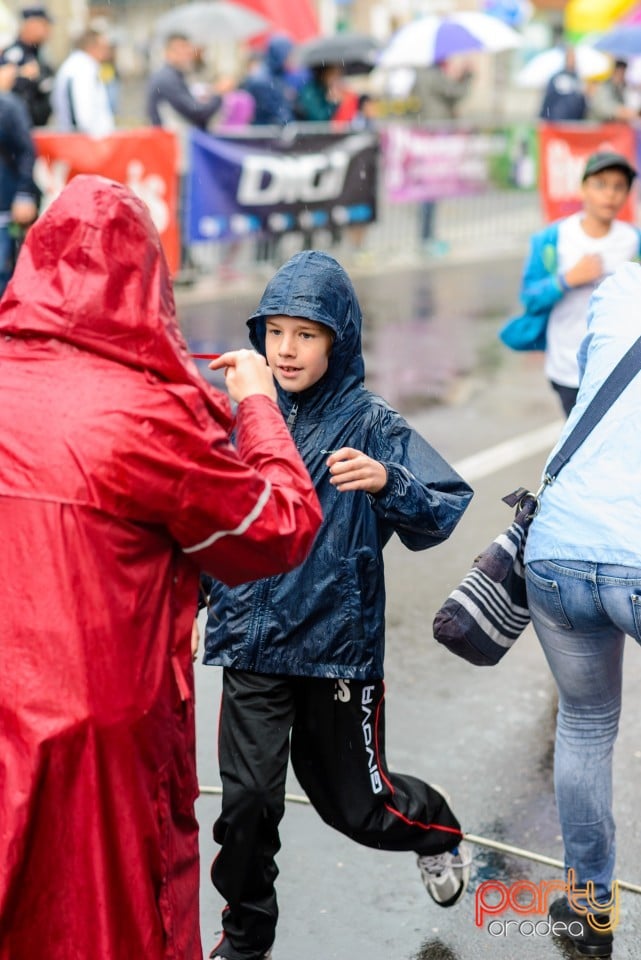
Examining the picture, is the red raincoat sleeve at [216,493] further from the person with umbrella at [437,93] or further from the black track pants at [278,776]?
the person with umbrella at [437,93]

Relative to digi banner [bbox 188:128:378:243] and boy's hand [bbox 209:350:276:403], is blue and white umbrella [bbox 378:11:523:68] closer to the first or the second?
digi banner [bbox 188:128:378:243]

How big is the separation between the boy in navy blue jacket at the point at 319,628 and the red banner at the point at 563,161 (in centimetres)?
1305

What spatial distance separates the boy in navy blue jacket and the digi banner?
→ 10106 millimetres

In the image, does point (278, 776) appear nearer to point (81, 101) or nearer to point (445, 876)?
point (445, 876)

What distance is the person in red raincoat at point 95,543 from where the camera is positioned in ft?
8.05

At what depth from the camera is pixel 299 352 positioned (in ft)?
11.7

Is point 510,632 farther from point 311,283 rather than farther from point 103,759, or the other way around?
point 103,759

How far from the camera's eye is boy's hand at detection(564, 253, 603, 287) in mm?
5844

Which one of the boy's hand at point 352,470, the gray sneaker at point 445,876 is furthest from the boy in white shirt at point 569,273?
the boy's hand at point 352,470

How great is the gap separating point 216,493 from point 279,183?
1232cm

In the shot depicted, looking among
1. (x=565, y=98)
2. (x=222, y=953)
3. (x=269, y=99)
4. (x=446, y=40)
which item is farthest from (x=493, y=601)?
(x=565, y=98)

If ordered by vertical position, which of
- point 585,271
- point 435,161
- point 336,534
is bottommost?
point 435,161

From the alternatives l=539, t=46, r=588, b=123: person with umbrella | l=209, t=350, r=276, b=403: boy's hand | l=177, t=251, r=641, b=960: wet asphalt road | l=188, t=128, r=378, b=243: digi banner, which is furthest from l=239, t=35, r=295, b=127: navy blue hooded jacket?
l=209, t=350, r=276, b=403: boy's hand

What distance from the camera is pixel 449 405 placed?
9938 mm
